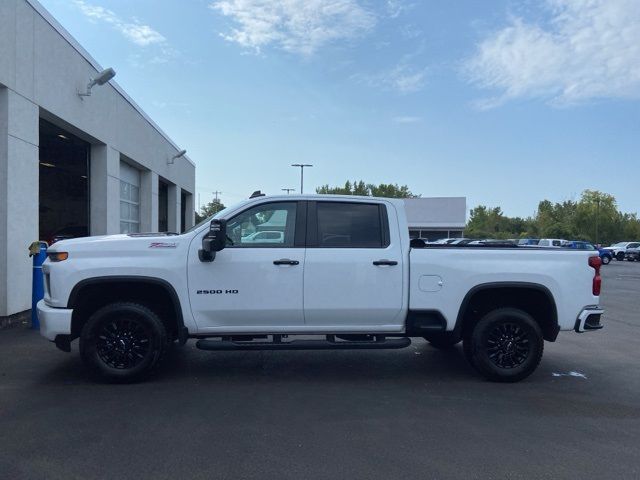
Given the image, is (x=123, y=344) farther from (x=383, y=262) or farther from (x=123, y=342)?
(x=383, y=262)

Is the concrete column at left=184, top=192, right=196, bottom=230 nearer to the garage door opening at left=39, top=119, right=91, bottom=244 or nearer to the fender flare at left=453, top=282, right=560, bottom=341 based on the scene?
the garage door opening at left=39, top=119, right=91, bottom=244

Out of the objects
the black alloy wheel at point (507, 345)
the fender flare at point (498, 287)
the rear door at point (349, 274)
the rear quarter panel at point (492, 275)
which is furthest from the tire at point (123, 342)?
the black alloy wheel at point (507, 345)

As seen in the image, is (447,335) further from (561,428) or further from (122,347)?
(122,347)

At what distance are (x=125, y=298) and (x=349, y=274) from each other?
251 cm

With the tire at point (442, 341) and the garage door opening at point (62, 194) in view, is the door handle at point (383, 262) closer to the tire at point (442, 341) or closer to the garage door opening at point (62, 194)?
the tire at point (442, 341)

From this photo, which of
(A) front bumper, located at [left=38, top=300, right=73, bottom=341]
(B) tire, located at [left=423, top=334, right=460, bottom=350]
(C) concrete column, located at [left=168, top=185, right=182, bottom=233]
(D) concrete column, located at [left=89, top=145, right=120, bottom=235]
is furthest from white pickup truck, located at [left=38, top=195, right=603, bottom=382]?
(C) concrete column, located at [left=168, top=185, right=182, bottom=233]

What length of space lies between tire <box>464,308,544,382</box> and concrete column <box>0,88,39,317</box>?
7487 millimetres

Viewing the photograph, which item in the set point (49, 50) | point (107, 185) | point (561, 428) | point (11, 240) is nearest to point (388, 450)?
point (561, 428)

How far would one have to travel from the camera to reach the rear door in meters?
5.71

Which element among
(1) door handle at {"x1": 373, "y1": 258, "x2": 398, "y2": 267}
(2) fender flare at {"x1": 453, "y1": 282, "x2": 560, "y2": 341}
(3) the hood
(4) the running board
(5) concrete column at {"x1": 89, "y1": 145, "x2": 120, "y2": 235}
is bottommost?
→ (4) the running board

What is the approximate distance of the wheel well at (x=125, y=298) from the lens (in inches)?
217

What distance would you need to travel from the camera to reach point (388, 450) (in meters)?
4.09

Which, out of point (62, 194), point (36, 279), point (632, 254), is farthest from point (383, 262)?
point (632, 254)

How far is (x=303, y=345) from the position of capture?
5785 mm
